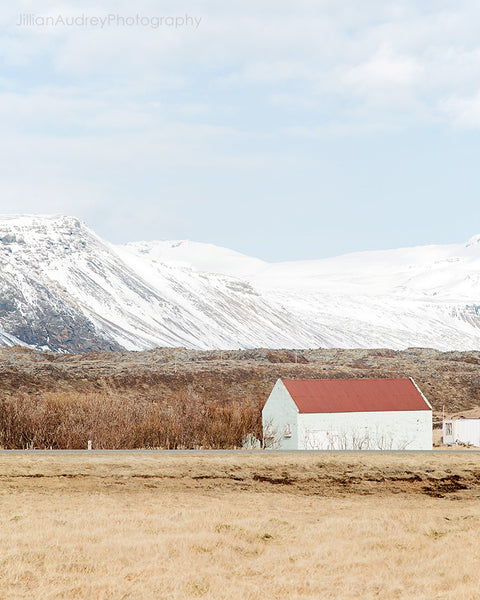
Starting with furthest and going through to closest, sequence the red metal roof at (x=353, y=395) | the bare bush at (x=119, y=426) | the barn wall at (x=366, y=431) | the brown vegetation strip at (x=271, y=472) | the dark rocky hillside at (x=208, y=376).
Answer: the dark rocky hillside at (x=208, y=376) < the red metal roof at (x=353, y=395) < the barn wall at (x=366, y=431) < the bare bush at (x=119, y=426) < the brown vegetation strip at (x=271, y=472)

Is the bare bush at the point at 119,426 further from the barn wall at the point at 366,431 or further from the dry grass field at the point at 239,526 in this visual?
the dry grass field at the point at 239,526

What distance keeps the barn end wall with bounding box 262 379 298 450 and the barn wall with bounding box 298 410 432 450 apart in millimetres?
856

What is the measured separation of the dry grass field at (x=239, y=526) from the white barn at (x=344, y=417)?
17.0m

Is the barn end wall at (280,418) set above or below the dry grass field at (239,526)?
above

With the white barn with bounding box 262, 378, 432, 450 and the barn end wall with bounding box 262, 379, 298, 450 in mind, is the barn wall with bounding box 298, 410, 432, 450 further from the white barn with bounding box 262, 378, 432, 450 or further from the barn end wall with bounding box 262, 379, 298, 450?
the barn end wall with bounding box 262, 379, 298, 450

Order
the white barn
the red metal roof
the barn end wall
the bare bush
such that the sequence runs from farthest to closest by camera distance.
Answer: the red metal roof, the barn end wall, the white barn, the bare bush

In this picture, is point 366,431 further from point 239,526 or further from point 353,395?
point 239,526

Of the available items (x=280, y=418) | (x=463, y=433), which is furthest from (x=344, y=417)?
(x=463, y=433)

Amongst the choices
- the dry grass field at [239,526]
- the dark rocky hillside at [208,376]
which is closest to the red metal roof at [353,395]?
the dry grass field at [239,526]

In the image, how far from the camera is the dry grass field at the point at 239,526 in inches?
800

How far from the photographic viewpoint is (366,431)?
61500 mm

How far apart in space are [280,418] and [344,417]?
475cm

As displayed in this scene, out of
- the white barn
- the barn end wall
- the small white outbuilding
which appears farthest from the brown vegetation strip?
the small white outbuilding

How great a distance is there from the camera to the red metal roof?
203ft
